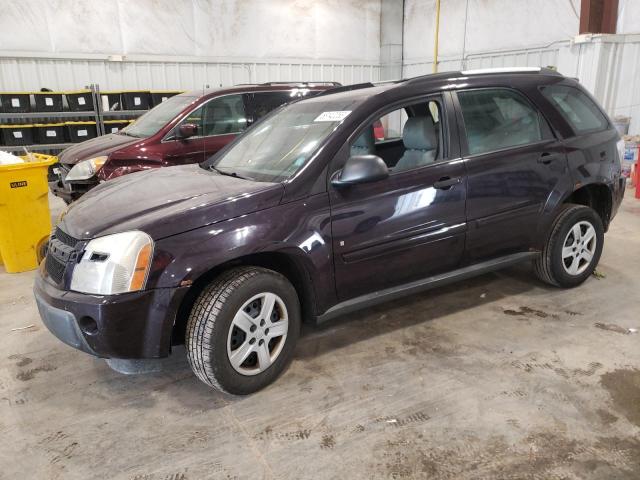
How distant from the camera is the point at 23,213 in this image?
14.9 ft

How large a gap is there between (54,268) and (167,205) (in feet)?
2.15

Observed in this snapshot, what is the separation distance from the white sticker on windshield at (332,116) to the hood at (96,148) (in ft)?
10.4

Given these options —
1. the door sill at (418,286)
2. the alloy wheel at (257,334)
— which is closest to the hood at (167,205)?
the alloy wheel at (257,334)

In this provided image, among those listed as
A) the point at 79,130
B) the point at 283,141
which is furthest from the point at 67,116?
the point at 283,141

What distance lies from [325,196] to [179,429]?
1.35 m

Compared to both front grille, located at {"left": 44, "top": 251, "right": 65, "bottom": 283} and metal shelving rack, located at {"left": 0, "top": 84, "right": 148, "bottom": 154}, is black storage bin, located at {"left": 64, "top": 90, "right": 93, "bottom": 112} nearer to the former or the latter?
metal shelving rack, located at {"left": 0, "top": 84, "right": 148, "bottom": 154}

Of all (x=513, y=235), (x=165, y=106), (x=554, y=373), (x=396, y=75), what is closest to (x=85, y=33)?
(x=165, y=106)

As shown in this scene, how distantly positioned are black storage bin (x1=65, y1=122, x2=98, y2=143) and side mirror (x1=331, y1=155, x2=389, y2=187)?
7860mm

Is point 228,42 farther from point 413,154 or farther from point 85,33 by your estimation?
point 413,154

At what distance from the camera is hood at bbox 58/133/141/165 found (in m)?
5.42

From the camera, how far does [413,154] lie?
3172 mm

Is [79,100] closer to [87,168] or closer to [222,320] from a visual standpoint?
[87,168]

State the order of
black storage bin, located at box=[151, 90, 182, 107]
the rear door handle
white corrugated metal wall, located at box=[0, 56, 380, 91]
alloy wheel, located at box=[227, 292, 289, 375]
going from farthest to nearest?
black storage bin, located at box=[151, 90, 182, 107]
white corrugated metal wall, located at box=[0, 56, 380, 91]
the rear door handle
alloy wheel, located at box=[227, 292, 289, 375]

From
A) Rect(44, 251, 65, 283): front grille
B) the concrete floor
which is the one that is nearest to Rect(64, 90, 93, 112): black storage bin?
the concrete floor
